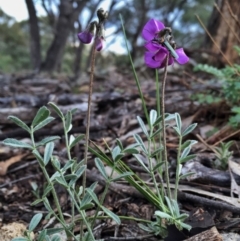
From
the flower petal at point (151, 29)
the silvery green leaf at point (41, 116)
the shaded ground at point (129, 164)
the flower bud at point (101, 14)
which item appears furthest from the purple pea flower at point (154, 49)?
the shaded ground at point (129, 164)

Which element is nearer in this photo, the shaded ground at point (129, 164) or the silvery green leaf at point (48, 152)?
the silvery green leaf at point (48, 152)

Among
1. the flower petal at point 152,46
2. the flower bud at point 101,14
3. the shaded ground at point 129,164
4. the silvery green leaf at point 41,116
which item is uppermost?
the flower bud at point 101,14

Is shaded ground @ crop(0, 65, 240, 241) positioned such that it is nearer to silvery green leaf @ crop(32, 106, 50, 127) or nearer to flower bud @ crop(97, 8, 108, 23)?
silvery green leaf @ crop(32, 106, 50, 127)

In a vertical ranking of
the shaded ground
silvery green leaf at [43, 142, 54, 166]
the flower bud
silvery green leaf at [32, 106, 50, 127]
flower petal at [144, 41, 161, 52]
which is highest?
the flower bud

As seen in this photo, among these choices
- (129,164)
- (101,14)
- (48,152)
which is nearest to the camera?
(101,14)

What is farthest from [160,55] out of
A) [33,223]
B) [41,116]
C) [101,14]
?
[33,223]

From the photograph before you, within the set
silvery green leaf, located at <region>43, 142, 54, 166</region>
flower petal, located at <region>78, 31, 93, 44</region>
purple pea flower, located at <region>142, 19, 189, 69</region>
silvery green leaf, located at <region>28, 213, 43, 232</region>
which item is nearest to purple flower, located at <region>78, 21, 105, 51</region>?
flower petal, located at <region>78, 31, 93, 44</region>

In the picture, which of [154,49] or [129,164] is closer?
[154,49]

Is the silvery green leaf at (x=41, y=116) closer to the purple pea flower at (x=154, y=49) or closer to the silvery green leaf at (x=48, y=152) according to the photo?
the silvery green leaf at (x=48, y=152)

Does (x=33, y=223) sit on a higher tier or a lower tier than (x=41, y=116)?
lower

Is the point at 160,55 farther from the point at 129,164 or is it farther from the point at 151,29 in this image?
the point at 129,164

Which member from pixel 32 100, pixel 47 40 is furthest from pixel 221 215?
pixel 47 40

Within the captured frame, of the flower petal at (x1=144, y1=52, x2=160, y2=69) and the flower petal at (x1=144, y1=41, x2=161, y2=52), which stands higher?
the flower petal at (x1=144, y1=41, x2=161, y2=52)
